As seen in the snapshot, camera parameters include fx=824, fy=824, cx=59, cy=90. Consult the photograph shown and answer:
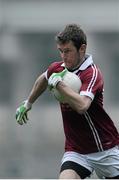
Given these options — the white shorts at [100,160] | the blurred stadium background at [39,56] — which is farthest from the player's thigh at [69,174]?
the blurred stadium background at [39,56]

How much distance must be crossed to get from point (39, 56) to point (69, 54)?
3.72 m

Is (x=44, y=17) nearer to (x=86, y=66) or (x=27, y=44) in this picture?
(x=27, y=44)

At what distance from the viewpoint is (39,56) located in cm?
841

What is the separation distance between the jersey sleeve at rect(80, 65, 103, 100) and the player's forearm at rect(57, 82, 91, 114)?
Answer: 0.08 m

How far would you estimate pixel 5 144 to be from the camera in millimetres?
8430

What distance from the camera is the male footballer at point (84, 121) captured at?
4.71 metres

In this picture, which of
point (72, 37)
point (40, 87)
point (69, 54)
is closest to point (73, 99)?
point (69, 54)

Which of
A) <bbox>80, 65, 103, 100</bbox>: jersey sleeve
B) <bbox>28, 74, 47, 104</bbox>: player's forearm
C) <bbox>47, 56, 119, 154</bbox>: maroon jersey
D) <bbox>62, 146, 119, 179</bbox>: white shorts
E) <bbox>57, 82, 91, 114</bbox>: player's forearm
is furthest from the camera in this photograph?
<bbox>28, 74, 47, 104</bbox>: player's forearm

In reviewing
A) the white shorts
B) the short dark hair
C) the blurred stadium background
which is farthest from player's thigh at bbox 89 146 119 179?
the blurred stadium background

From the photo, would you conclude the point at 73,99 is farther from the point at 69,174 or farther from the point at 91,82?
the point at 69,174

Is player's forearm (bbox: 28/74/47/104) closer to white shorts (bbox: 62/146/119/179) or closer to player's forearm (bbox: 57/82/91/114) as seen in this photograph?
white shorts (bbox: 62/146/119/179)

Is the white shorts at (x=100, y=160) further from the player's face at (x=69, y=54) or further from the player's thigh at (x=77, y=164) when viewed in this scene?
the player's face at (x=69, y=54)

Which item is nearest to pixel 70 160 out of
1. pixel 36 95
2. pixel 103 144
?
pixel 103 144

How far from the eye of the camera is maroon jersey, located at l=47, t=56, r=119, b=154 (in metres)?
4.79
